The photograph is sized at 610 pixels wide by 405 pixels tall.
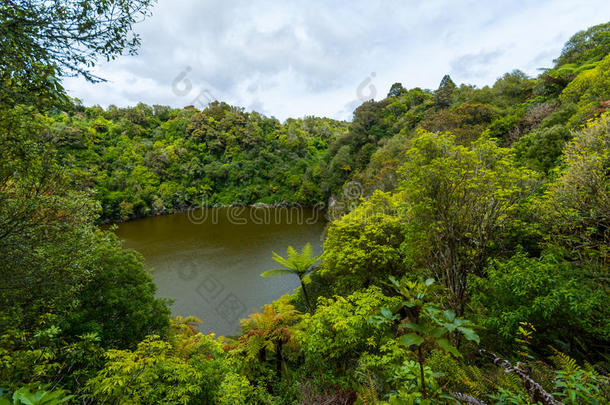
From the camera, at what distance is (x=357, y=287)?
7973 millimetres

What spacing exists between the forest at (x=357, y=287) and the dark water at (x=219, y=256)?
220 centimetres

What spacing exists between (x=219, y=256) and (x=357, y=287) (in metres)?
12.7

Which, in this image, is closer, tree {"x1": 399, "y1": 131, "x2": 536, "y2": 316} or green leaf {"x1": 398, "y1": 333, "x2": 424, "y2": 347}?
green leaf {"x1": 398, "y1": 333, "x2": 424, "y2": 347}

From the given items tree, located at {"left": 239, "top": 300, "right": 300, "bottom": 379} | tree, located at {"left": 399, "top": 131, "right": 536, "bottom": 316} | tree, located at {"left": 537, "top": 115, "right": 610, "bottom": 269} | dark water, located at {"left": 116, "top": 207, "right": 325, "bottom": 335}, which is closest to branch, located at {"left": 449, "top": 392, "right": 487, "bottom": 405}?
tree, located at {"left": 399, "top": 131, "right": 536, "bottom": 316}

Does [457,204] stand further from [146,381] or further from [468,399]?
[146,381]

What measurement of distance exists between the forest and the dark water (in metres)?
2.20

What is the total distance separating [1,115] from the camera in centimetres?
243

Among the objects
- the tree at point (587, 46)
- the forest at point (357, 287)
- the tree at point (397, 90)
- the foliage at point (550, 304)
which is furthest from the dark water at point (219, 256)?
the tree at point (397, 90)

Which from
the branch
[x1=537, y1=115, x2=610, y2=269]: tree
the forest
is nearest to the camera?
the branch

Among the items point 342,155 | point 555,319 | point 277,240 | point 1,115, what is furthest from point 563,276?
point 342,155

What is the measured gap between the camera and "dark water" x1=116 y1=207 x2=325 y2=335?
1181cm

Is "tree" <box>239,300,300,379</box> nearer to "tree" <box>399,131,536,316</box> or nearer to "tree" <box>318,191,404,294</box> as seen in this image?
"tree" <box>318,191,404,294</box>

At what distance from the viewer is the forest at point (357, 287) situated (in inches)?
87.6

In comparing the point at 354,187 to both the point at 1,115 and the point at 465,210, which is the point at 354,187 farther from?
the point at 1,115
